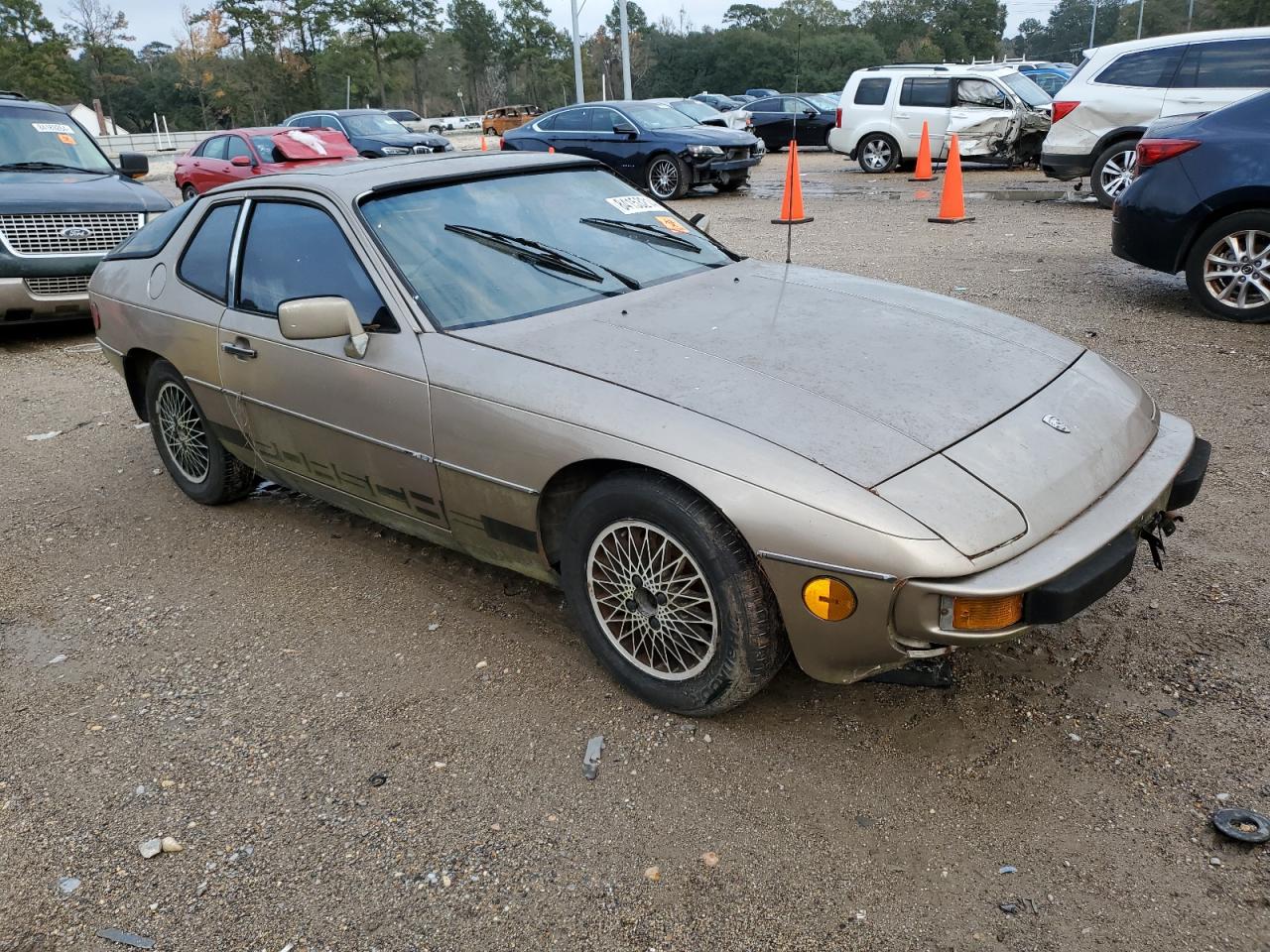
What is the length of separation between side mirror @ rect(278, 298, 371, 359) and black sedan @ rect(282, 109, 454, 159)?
17264mm

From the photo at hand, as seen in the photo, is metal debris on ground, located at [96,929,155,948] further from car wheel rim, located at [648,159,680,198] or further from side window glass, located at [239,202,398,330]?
car wheel rim, located at [648,159,680,198]

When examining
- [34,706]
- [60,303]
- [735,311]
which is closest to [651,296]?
[735,311]

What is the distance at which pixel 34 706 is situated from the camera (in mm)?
3252

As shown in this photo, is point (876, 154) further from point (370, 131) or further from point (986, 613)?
point (986, 613)

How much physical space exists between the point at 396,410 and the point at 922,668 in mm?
1849

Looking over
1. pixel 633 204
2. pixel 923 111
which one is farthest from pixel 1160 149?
pixel 923 111

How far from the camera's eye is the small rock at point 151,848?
101 inches

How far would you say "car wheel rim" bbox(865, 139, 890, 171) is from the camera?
58.1 feet

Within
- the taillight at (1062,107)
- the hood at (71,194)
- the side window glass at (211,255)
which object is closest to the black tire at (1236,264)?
the taillight at (1062,107)

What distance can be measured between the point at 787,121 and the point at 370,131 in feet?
34.5

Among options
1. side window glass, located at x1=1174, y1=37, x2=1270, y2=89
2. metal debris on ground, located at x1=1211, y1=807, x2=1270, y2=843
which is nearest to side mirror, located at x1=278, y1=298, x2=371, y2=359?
metal debris on ground, located at x1=1211, y1=807, x2=1270, y2=843

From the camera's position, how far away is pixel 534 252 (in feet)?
11.7

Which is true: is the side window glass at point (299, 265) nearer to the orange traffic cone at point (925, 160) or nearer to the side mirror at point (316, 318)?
the side mirror at point (316, 318)

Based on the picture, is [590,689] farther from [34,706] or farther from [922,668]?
[34,706]
